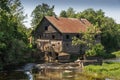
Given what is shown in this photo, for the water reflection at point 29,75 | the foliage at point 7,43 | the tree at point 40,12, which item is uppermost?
the tree at point 40,12

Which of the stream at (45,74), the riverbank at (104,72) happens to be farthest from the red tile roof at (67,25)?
the riverbank at (104,72)

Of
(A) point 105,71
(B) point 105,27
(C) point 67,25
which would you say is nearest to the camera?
(A) point 105,71

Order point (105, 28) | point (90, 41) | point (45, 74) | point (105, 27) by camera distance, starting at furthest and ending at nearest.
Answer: point (105, 27)
point (105, 28)
point (90, 41)
point (45, 74)

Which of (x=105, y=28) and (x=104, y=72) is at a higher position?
(x=105, y=28)

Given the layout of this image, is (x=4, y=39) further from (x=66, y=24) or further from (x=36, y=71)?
(x=66, y=24)

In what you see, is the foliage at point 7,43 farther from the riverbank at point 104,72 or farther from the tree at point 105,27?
the tree at point 105,27

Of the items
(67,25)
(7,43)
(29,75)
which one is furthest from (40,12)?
(29,75)

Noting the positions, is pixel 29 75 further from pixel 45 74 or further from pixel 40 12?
pixel 40 12

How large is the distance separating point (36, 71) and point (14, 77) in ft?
22.5

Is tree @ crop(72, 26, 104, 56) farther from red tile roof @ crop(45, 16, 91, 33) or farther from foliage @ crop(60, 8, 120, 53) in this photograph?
foliage @ crop(60, 8, 120, 53)

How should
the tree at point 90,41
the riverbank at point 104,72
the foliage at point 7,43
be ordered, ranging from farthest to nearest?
the tree at point 90,41
the foliage at point 7,43
the riverbank at point 104,72

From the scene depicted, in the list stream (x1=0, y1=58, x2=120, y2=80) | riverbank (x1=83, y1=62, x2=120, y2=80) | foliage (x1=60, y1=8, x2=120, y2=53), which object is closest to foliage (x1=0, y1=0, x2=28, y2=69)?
stream (x1=0, y1=58, x2=120, y2=80)

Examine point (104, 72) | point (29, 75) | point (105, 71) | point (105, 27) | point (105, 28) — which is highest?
point (105, 27)

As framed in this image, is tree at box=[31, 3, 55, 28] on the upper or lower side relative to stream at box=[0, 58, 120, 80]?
upper
